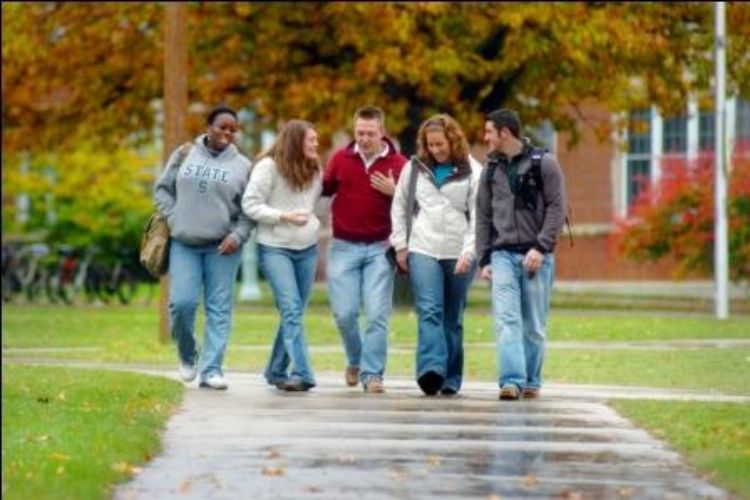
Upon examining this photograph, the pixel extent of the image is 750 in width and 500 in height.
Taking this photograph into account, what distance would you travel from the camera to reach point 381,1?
1444 inches

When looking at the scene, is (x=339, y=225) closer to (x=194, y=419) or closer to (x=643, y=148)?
(x=194, y=419)

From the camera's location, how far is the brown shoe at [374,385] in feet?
58.1

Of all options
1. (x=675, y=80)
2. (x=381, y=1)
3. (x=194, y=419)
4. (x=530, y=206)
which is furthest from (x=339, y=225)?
(x=675, y=80)

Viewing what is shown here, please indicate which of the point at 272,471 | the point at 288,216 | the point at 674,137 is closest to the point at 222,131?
the point at 288,216

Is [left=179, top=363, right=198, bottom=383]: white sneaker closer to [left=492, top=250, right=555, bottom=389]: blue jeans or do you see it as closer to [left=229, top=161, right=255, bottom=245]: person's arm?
[left=229, top=161, right=255, bottom=245]: person's arm

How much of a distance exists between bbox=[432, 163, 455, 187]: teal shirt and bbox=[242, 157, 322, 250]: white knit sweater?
0.90 meters

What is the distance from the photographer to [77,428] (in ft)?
46.2

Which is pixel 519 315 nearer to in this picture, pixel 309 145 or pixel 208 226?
pixel 309 145

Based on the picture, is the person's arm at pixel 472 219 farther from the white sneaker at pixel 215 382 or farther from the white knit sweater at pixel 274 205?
the white sneaker at pixel 215 382

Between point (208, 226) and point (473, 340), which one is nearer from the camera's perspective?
point (208, 226)

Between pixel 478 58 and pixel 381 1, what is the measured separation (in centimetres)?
163

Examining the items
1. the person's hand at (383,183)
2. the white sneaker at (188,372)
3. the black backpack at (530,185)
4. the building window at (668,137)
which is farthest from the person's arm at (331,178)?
the building window at (668,137)

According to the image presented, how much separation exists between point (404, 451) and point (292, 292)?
15.4ft

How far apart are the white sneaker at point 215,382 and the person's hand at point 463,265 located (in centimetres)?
178
